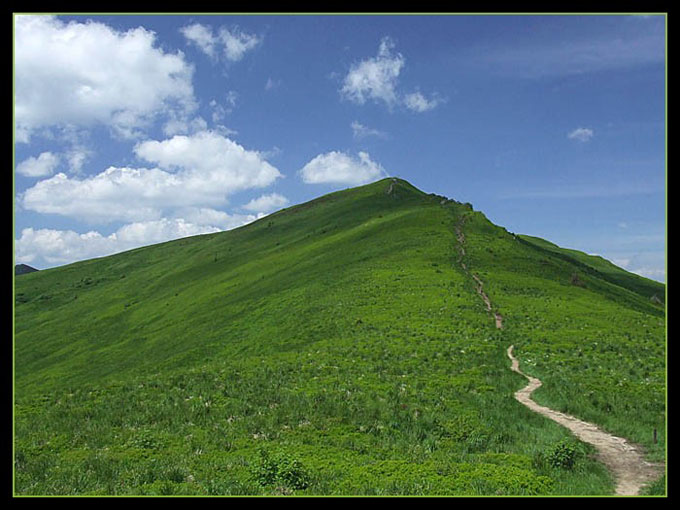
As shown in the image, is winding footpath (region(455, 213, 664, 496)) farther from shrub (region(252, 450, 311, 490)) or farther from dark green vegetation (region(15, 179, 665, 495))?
shrub (region(252, 450, 311, 490))

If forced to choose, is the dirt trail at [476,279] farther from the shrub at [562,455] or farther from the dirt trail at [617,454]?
the shrub at [562,455]

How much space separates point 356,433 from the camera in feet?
51.9

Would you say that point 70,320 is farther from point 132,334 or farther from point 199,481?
point 199,481

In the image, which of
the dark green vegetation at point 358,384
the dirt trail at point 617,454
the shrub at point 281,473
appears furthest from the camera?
the dark green vegetation at point 358,384

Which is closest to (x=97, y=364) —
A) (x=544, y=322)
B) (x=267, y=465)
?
(x=544, y=322)

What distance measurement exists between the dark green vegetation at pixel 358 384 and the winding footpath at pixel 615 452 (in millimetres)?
518

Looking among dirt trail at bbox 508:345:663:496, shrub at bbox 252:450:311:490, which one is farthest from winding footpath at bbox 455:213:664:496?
shrub at bbox 252:450:311:490

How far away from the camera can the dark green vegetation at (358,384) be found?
12.4 m

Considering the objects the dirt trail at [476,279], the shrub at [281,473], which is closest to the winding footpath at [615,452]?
the shrub at [281,473]

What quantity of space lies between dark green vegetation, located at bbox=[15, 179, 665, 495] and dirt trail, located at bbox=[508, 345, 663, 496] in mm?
523

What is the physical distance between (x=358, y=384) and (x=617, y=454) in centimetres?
1095

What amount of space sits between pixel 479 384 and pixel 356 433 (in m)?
9.07
